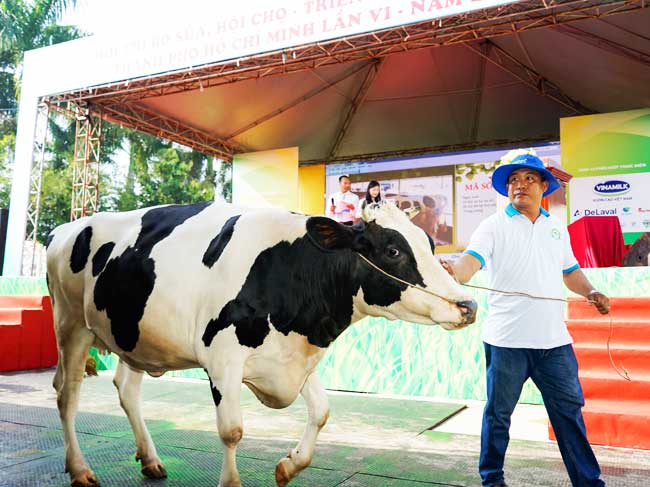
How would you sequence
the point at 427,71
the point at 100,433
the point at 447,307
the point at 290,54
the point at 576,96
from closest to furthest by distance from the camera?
the point at 447,307
the point at 100,433
the point at 290,54
the point at 576,96
the point at 427,71

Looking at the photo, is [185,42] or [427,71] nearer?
[185,42]

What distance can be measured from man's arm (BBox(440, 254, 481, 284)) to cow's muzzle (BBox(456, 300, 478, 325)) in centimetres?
33

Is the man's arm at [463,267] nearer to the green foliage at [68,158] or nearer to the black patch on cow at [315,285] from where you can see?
the black patch on cow at [315,285]

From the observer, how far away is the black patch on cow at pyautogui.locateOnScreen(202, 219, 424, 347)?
7.37 ft

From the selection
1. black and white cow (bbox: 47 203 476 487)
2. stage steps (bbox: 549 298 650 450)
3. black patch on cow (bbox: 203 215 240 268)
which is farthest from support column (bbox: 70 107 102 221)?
stage steps (bbox: 549 298 650 450)

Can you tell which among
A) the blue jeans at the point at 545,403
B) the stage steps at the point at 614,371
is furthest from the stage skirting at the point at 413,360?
the blue jeans at the point at 545,403

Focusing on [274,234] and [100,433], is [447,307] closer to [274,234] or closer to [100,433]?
[274,234]

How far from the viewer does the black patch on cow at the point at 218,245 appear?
7.98ft

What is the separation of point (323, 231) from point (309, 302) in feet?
0.95

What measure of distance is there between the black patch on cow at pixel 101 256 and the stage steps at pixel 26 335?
4729 mm

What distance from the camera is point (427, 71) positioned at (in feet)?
39.1

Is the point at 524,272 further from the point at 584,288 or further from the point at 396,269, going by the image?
the point at 396,269

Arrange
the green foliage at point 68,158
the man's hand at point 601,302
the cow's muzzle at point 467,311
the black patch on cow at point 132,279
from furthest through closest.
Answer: the green foliage at point 68,158 < the black patch on cow at point 132,279 < the man's hand at point 601,302 < the cow's muzzle at point 467,311

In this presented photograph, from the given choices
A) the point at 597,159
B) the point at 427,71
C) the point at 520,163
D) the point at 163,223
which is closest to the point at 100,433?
the point at 163,223
